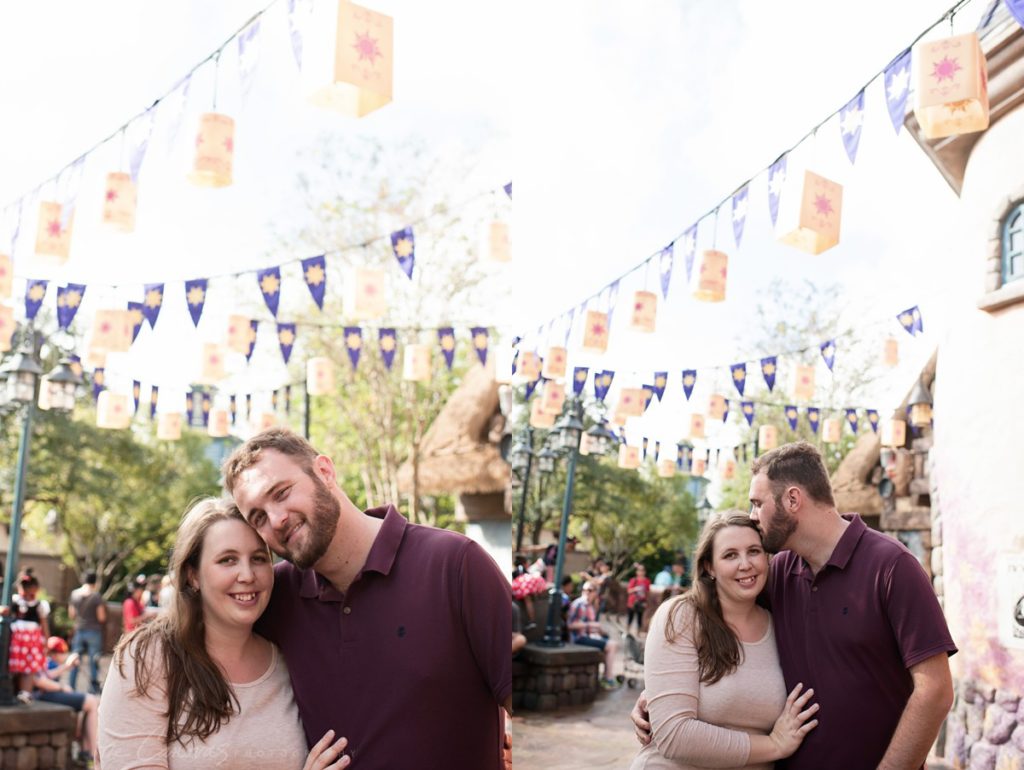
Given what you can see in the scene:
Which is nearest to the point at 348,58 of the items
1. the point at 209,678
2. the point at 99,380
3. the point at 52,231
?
the point at 209,678

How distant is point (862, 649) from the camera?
1.67 m

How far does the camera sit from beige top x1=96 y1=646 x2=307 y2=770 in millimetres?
1345

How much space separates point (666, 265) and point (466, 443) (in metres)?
3.13

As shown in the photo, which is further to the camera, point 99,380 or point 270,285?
point 99,380

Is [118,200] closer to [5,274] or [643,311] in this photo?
[5,274]

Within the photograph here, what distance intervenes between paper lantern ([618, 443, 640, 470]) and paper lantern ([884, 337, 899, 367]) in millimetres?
711

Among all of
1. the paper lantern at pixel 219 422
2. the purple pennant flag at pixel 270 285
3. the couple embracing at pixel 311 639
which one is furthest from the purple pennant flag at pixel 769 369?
the paper lantern at pixel 219 422

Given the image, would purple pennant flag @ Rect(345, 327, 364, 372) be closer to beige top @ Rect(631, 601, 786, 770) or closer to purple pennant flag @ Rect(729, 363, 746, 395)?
purple pennant flag @ Rect(729, 363, 746, 395)

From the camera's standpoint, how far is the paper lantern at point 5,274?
4273mm

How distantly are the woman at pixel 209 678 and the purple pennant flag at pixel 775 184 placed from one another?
167 centimetres

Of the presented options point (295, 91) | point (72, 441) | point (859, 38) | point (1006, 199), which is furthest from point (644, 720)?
point (72, 441)

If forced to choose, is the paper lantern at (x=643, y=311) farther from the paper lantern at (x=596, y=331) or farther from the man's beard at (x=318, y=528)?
the man's beard at (x=318, y=528)

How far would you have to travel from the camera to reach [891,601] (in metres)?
1.65

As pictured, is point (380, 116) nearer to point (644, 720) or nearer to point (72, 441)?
point (72, 441)
